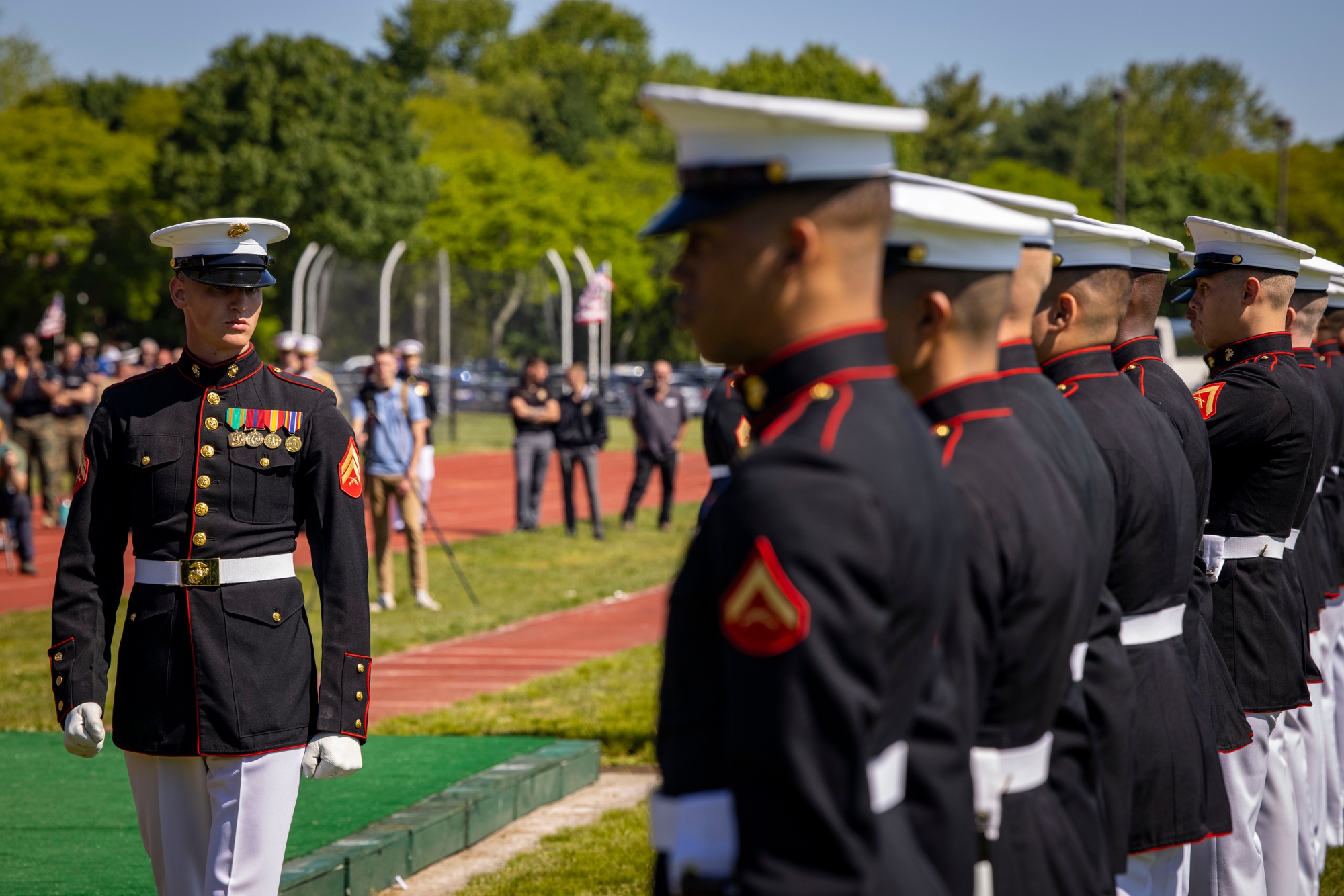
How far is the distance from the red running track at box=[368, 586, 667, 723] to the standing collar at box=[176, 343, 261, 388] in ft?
15.7

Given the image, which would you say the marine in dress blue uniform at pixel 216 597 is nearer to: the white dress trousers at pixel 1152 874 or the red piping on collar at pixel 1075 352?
the red piping on collar at pixel 1075 352

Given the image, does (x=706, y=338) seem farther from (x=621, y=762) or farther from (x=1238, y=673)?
(x=621, y=762)

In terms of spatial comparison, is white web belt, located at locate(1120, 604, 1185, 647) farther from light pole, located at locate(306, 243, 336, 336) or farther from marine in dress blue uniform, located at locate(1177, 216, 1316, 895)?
light pole, located at locate(306, 243, 336, 336)

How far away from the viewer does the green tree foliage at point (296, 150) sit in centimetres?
4647

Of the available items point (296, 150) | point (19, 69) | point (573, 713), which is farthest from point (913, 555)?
point (19, 69)

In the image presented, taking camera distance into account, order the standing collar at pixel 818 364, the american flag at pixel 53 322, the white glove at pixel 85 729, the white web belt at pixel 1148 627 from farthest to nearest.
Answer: the american flag at pixel 53 322
the white glove at pixel 85 729
the white web belt at pixel 1148 627
the standing collar at pixel 818 364

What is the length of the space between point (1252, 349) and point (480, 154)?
52666mm

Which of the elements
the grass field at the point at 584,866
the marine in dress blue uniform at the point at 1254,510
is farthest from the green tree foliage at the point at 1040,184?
the marine in dress blue uniform at the point at 1254,510

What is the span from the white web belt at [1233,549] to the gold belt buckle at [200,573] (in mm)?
3492

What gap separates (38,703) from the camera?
971 centimetres

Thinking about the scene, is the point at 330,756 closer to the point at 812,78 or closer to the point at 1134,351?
the point at 1134,351

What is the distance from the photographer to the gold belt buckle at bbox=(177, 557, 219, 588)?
4.25 m

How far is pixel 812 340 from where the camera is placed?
2107 mm

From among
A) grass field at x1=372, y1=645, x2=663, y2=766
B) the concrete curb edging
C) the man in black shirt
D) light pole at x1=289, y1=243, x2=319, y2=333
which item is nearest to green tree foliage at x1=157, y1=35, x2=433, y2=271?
light pole at x1=289, y1=243, x2=319, y2=333
